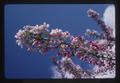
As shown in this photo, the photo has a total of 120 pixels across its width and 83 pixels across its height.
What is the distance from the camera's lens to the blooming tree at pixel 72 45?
65.6 inches

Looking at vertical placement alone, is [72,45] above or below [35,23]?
below

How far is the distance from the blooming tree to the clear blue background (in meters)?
0.02

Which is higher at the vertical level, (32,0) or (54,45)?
(32,0)

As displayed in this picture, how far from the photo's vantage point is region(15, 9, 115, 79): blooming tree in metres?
1.67

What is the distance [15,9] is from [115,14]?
521mm

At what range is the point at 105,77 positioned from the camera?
1.68m

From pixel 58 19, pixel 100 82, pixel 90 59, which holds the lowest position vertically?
pixel 100 82

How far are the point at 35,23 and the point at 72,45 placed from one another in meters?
0.22

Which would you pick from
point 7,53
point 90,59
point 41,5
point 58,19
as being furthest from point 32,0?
point 90,59

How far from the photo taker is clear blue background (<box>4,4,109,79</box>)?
65.2 inches

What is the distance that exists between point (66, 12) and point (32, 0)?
0.62 ft

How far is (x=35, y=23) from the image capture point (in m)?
1.66

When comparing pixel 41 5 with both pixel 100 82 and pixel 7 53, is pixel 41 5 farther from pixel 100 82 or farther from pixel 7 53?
pixel 100 82

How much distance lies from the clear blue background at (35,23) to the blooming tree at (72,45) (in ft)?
0.08
